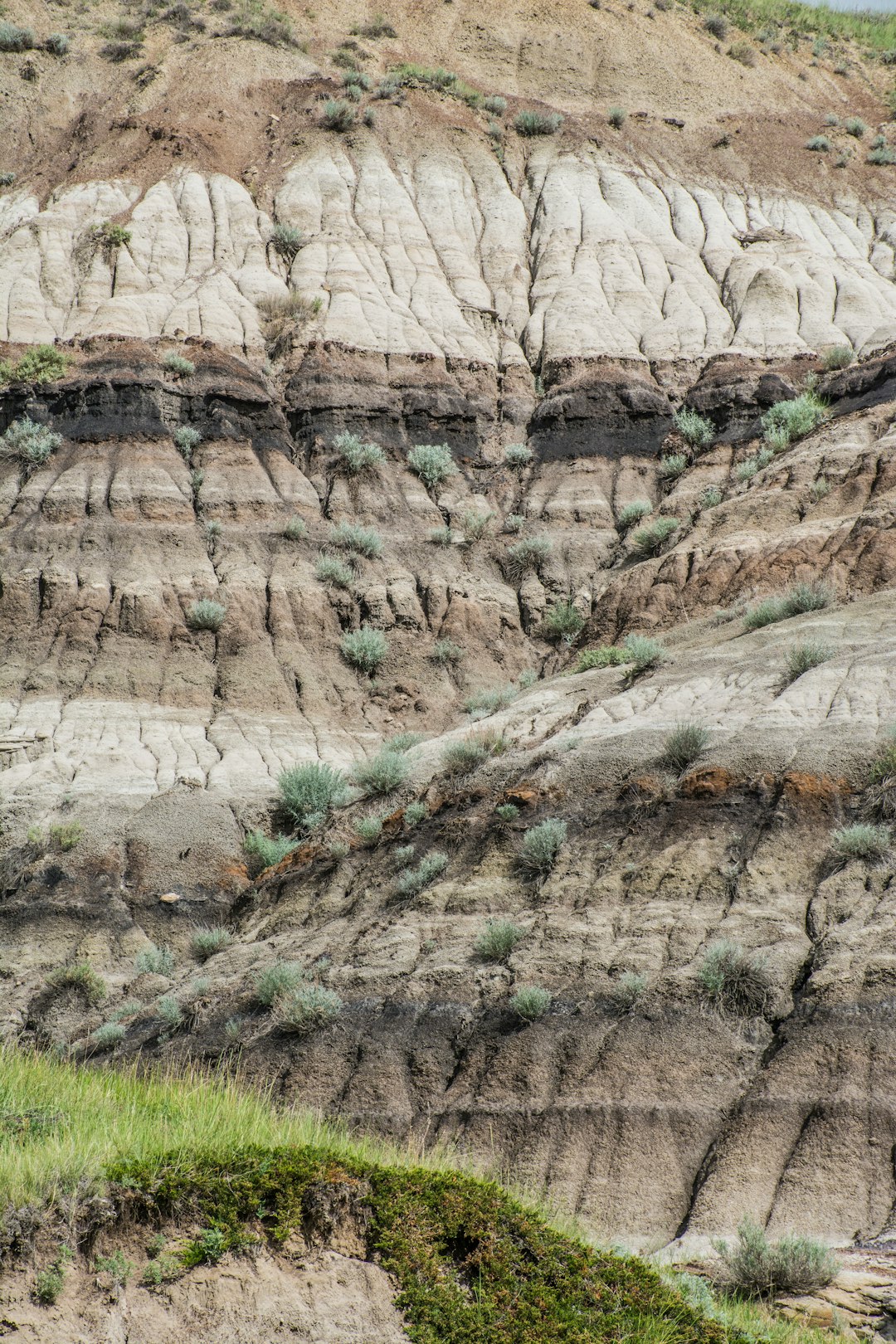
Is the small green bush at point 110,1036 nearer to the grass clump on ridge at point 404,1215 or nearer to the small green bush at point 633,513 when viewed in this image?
the grass clump on ridge at point 404,1215

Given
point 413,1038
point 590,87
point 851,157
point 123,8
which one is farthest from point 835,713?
point 123,8

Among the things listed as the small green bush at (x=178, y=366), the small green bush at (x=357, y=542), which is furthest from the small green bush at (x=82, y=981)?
the small green bush at (x=178, y=366)

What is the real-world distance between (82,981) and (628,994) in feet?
31.0

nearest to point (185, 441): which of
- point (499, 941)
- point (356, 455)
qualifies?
point (356, 455)

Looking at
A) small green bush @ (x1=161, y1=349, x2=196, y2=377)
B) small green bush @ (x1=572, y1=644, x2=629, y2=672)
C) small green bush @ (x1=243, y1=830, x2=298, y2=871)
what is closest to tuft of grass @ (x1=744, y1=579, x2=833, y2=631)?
small green bush @ (x1=572, y1=644, x2=629, y2=672)

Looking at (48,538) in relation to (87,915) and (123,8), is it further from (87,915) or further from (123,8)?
(123,8)

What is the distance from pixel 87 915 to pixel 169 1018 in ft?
15.7

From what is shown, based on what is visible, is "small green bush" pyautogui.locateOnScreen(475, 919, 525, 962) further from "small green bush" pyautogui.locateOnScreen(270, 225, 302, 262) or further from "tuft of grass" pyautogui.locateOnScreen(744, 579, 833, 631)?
"small green bush" pyautogui.locateOnScreen(270, 225, 302, 262)

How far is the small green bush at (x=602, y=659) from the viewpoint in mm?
19328

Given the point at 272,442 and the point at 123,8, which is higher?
the point at 123,8

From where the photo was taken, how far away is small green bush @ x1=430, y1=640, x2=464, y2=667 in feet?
80.6

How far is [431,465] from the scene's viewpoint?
28344mm

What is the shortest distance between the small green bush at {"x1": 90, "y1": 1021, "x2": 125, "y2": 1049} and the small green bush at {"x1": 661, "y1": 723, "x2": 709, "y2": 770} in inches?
312

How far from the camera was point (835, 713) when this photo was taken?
41.9ft
